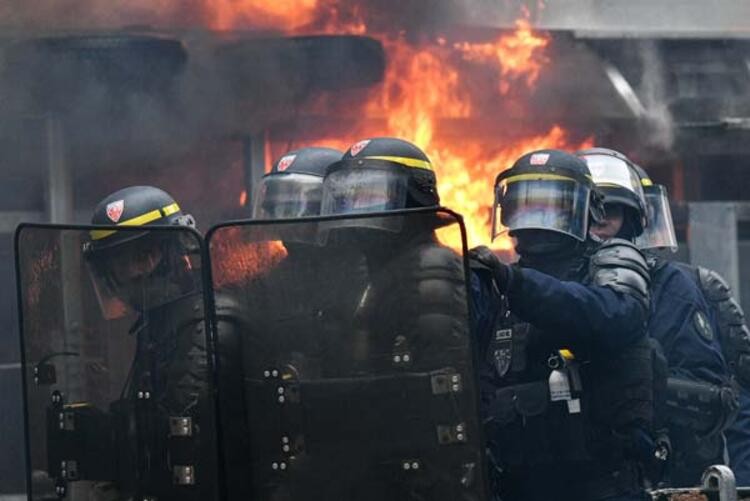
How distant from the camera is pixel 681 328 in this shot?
473 centimetres

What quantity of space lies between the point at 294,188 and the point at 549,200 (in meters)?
1.04

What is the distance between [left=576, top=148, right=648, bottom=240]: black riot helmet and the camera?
4836mm

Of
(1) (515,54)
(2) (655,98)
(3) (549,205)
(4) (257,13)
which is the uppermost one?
(4) (257,13)

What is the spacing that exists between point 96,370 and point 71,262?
278 mm

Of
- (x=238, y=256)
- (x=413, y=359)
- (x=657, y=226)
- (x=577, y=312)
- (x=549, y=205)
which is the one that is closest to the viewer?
(x=413, y=359)

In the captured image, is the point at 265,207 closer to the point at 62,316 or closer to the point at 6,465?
the point at 62,316

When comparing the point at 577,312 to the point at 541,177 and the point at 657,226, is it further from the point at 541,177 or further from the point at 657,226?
the point at 657,226

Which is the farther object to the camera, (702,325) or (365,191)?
(702,325)

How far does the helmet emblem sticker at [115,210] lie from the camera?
405cm

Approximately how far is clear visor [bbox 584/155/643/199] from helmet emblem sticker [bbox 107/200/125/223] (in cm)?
168

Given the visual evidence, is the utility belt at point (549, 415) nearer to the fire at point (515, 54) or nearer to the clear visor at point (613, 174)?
the clear visor at point (613, 174)

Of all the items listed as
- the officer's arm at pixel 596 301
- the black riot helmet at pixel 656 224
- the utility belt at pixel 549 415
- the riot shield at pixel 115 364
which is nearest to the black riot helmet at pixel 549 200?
the officer's arm at pixel 596 301

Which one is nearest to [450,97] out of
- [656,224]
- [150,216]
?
[656,224]

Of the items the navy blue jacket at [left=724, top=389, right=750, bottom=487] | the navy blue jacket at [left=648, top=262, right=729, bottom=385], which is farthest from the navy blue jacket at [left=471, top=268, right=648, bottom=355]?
the navy blue jacket at [left=724, top=389, right=750, bottom=487]
